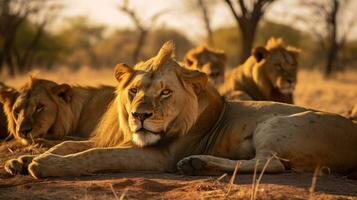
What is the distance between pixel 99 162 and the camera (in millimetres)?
4672

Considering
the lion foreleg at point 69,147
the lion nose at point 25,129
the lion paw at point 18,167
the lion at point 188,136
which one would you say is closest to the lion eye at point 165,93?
the lion at point 188,136

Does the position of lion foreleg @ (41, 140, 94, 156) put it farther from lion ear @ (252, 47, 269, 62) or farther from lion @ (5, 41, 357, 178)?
lion ear @ (252, 47, 269, 62)

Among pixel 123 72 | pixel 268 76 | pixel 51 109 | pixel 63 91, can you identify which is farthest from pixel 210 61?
pixel 123 72

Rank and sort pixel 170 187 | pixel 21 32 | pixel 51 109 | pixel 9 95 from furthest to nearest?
pixel 21 32 → pixel 9 95 → pixel 51 109 → pixel 170 187

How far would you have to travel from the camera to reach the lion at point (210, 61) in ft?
35.1

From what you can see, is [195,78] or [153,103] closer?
[153,103]

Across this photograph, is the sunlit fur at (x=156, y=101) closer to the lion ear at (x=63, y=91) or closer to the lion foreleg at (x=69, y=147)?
the lion foreleg at (x=69, y=147)

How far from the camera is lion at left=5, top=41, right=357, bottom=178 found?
4590 millimetres

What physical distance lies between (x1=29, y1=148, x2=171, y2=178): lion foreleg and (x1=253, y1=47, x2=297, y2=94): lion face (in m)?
4.54

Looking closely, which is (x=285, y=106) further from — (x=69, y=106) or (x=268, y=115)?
(x=69, y=106)

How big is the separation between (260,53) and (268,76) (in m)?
0.35

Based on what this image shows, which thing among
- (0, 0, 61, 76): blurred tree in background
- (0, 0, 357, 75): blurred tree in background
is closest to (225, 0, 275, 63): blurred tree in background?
(0, 0, 357, 75): blurred tree in background

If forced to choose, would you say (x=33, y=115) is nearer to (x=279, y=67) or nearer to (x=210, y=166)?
(x=210, y=166)

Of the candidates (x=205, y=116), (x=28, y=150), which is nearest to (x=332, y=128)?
(x=205, y=116)
